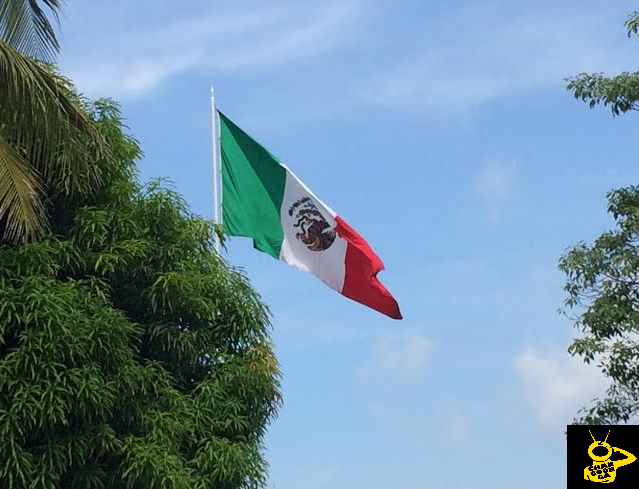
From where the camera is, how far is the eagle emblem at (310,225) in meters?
17.2

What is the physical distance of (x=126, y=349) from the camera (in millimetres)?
14609

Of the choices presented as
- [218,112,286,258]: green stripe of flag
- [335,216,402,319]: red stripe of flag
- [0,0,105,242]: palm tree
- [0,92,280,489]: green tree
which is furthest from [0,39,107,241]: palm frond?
[335,216,402,319]: red stripe of flag

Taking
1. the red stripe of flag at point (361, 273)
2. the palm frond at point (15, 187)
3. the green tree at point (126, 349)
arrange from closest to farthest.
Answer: the palm frond at point (15, 187)
the green tree at point (126, 349)
the red stripe of flag at point (361, 273)

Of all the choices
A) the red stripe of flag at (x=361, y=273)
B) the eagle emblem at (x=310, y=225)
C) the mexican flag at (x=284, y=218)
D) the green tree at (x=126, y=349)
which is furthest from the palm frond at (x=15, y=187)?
the red stripe of flag at (x=361, y=273)

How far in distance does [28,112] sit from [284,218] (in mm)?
5804

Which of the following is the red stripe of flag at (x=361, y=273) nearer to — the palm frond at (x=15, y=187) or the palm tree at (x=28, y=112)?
the palm tree at (x=28, y=112)

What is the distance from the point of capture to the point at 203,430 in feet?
49.7

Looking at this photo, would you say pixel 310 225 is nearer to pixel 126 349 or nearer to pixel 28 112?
pixel 126 349

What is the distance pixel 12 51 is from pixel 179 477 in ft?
17.2

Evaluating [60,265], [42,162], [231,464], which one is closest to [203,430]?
[231,464]

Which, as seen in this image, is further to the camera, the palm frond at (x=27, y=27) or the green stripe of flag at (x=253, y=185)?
the green stripe of flag at (x=253, y=185)

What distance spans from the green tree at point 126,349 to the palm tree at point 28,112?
867mm

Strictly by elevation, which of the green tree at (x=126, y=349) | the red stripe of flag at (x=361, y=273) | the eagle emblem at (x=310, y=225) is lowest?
the green tree at (x=126, y=349)

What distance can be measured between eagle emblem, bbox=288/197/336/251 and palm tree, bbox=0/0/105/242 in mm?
3678
